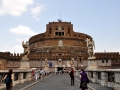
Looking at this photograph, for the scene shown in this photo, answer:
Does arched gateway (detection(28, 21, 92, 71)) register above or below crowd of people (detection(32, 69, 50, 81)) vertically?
above

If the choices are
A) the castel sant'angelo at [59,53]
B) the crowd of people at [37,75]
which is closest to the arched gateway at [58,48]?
the castel sant'angelo at [59,53]

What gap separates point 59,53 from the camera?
81.3 metres

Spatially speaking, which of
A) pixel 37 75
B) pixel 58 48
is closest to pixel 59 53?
pixel 58 48

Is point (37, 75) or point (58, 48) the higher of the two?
point (58, 48)

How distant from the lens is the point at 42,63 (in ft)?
249

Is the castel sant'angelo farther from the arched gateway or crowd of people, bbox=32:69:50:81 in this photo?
crowd of people, bbox=32:69:50:81

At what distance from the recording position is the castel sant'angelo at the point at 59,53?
75.4 metres

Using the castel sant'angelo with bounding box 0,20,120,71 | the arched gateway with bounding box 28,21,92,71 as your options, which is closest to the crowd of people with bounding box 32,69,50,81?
the castel sant'angelo with bounding box 0,20,120,71

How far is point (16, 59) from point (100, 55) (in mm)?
33061

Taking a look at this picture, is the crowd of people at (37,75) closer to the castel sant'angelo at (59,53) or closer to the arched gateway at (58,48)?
the castel sant'angelo at (59,53)

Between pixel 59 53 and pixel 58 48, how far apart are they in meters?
6.69

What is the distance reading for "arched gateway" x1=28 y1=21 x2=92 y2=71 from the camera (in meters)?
76.0

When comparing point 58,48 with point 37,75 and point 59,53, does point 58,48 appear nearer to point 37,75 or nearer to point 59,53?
point 59,53

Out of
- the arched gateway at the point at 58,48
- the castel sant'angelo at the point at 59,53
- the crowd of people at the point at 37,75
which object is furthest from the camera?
the arched gateway at the point at 58,48
